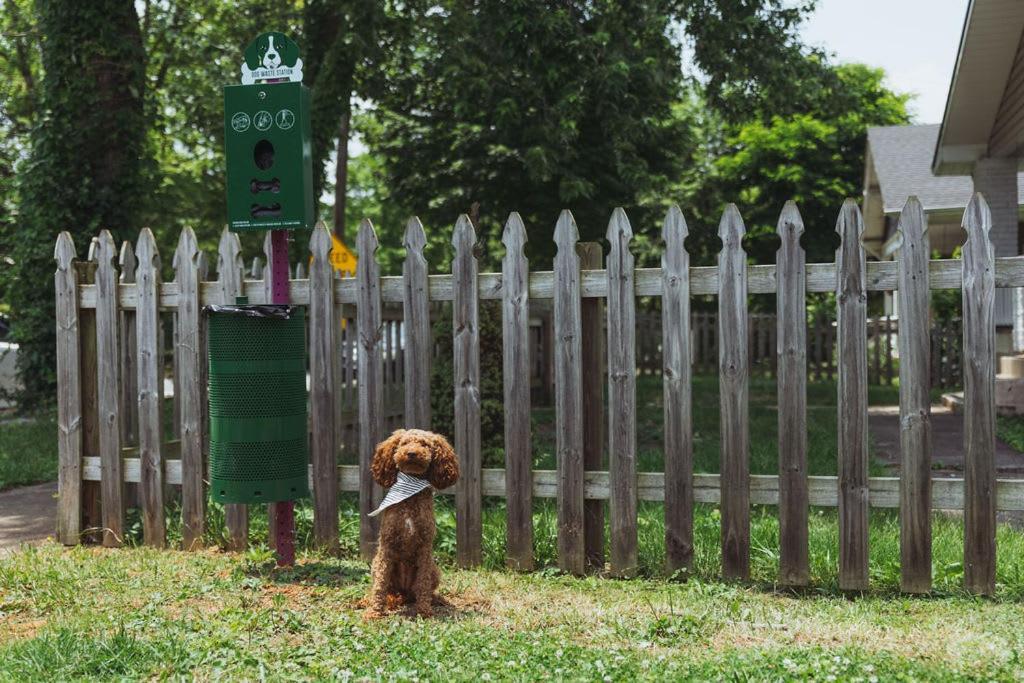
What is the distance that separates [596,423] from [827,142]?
102ft

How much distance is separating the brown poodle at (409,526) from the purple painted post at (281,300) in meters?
A: 0.99

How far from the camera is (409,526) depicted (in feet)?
15.0

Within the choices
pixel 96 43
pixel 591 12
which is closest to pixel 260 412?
pixel 96 43

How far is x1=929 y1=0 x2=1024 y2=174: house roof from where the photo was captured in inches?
427

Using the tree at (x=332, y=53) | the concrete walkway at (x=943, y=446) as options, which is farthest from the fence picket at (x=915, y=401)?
the tree at (x=332, y=53)

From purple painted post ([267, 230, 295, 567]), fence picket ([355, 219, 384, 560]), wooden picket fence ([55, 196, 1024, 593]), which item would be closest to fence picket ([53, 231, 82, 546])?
wooden picket fence ([55, 196, 1024, 593])

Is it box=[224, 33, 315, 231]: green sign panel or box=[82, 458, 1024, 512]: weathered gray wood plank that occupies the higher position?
box=[224, 33, 315, 231]: green sign panel

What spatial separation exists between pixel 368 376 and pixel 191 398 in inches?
46.8

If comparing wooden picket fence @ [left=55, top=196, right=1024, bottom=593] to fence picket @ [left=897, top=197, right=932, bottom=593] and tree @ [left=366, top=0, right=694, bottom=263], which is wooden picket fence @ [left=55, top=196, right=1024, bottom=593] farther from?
tree @ [left=366, top=0, right=694, bottom=263]

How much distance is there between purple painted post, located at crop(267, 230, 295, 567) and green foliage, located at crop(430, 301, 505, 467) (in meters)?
1.40

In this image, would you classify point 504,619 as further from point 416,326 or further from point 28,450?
point 28,450

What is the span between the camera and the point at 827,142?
111ft

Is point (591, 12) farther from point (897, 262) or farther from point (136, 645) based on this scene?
point (136, 645)

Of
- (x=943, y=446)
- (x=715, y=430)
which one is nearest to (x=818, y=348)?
(x=715, y=430)
